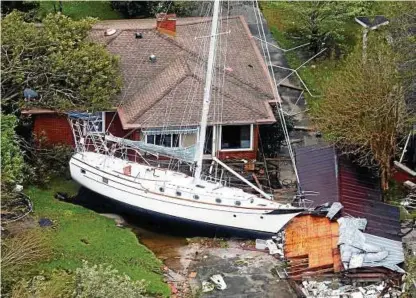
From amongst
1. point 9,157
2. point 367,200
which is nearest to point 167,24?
point 9,157

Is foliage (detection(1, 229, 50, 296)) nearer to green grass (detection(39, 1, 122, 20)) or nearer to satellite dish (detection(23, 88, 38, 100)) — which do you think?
satellite dish (detection(23, 88, 38, 100))

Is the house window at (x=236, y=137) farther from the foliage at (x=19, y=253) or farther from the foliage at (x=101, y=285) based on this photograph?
the foliage at (x=101, y=285)

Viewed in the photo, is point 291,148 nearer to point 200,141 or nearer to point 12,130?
point 200,141

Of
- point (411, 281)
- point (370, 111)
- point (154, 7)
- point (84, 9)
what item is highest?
point (154, 7)

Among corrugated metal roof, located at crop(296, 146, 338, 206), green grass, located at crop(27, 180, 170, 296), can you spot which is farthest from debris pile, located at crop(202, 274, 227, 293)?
corrugated metal roof, located at crop(296, 146, 338, 206)

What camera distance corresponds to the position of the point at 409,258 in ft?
91.3

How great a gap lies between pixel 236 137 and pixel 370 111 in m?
5.58

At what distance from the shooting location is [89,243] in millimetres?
28656

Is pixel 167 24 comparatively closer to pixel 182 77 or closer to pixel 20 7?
pixel 182 77

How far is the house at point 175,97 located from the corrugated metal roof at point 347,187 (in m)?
2.30

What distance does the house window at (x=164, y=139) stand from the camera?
32.4 m

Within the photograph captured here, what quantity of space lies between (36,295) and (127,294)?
8.16 feet


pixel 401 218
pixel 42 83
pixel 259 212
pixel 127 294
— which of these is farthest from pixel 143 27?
pixel 127 294

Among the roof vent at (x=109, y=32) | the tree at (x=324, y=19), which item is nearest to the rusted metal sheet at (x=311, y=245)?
the roof vent at (x=109, y=32)
